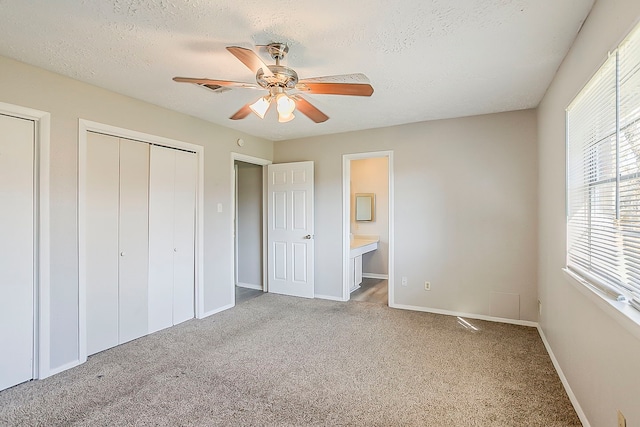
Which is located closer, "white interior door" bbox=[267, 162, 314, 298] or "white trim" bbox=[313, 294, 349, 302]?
"white trim" bbox=[313, 294, 349, 302]

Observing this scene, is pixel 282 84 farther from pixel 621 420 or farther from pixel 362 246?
pixel 362 246

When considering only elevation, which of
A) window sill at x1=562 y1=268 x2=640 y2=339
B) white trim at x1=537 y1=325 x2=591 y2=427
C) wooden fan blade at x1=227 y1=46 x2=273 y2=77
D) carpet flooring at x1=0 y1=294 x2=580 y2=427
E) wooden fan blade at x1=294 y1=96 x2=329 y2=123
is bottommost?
carpet flooring at x1=0 y1=294 x2=580 y2=427

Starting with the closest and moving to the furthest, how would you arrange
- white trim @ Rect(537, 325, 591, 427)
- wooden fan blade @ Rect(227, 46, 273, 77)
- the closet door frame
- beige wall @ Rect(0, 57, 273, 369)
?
wooden fan blade @ Rect(227, 46, 273, 77), white trim @ Rect(537, 325, 591, 427), beige wall @ Rect(0, 57, 273, 369), the closet door frame

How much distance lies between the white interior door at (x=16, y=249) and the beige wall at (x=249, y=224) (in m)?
3.07

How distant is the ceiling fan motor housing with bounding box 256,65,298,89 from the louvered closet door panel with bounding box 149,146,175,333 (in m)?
1.92

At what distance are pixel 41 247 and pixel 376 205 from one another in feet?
16.6

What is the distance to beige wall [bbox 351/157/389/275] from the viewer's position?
241 inches

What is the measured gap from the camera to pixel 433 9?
1779mm

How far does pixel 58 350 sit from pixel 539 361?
4059 millimetres

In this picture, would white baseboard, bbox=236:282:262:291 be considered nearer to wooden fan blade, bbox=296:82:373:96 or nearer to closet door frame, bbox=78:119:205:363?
closet door frame, bbox=78:119:205:363

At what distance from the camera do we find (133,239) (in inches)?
126

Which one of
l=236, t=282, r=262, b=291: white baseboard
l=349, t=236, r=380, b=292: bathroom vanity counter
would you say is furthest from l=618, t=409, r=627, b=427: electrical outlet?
l=236, t=282, r=262, b=291: white baseboard

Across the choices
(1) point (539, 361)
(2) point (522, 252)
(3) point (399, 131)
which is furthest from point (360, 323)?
(3) point (399, 131)

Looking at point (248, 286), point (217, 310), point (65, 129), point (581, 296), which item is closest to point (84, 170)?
point (65, 129)
